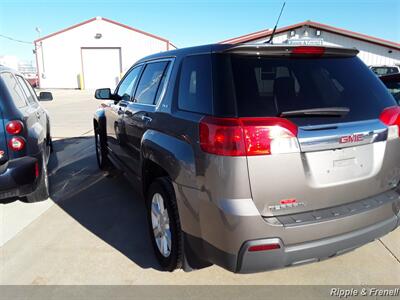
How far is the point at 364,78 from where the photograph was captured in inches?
111

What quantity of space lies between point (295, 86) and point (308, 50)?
0.98ft

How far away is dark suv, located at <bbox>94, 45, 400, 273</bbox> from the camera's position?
224 cm

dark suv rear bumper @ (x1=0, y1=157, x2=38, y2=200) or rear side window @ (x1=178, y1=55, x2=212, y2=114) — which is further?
dark suv rear bumper @ (x1=0, y1=157, x2=38, y2=200)

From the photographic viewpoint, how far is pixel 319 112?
7.77ft

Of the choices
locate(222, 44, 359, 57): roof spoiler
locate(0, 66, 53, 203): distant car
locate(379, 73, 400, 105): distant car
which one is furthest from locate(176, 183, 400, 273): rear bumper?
locate(379, 73, 400, 105): distant car

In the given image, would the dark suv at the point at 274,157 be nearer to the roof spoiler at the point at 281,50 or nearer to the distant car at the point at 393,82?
the roof spoiler at the point at 281,50

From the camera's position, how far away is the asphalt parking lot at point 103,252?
3012 millimetres

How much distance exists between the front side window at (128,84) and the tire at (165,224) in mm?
1617

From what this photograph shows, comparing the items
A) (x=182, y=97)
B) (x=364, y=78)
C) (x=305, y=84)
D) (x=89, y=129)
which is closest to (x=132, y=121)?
(x=182, y=97)

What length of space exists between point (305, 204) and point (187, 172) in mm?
812

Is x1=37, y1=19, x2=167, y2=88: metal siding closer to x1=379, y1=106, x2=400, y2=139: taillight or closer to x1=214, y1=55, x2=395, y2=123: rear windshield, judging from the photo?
x1=214, y1=55, x2=395, y2=123: rear windshield

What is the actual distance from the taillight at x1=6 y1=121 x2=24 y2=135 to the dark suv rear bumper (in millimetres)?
311

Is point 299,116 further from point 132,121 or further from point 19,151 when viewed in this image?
point 19,151

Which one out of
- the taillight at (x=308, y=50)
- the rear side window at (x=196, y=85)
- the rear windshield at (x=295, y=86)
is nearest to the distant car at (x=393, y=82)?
the rear windshield at (x=295, y=86)
